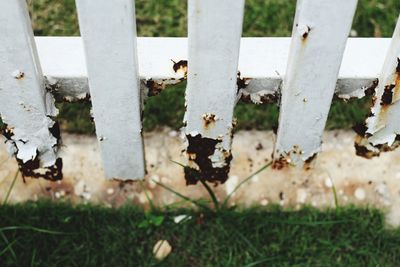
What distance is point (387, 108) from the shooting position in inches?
68.4

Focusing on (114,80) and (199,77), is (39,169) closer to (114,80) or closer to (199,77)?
(114,80)

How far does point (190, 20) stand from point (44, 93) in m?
0.48

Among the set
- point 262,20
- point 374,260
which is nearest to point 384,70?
point 374,260

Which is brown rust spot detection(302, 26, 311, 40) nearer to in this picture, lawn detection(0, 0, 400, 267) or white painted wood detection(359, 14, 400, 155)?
white painted wood detection(359, 14, 400, 155)

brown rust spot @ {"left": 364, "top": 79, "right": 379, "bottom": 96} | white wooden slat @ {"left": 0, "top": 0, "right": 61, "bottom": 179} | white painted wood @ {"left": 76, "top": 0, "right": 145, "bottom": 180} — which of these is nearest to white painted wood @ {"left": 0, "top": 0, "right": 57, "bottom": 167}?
white wooden slat @ {"left": 0, "top": 0, "right": 61, "bottom": 179}

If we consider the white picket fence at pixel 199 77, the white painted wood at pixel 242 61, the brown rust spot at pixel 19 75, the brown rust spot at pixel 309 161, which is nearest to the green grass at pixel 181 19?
the brown rust spot at pixel 309 161

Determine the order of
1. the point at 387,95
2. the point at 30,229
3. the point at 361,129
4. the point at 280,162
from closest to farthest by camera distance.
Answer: the point at 387,95 < the point at 361,129 < the point at 280,162 < the point at 30,229

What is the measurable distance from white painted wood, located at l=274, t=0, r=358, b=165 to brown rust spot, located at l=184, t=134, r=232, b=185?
18cm

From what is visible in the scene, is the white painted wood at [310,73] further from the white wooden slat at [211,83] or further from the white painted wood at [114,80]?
the white painted wood at [114,80]

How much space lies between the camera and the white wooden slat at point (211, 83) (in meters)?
1.42

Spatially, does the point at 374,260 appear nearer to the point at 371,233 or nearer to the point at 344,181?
the point at 371,233

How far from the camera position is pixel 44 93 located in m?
1.67

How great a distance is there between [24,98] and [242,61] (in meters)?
0.59

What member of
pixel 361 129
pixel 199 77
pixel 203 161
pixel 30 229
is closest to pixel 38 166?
pixel 30 229
